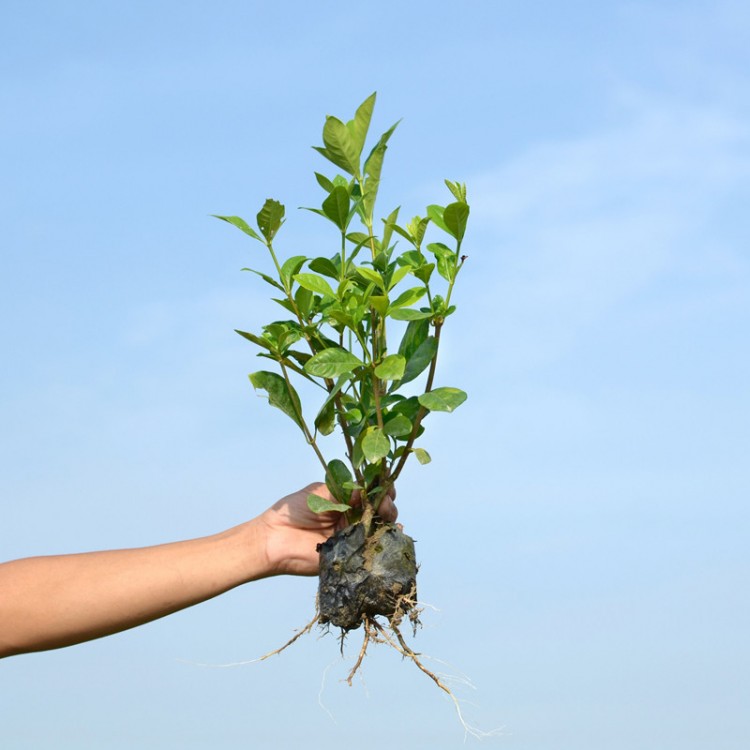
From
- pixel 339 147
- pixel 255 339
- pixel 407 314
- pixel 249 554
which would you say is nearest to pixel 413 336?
pixel 407 314

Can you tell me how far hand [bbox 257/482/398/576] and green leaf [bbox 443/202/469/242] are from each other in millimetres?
681

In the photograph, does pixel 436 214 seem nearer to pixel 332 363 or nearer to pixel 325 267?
pixel 325 267

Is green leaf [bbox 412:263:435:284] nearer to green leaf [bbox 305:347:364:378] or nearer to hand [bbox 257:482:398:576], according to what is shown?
green leaf [bbox 305:347:364:378]

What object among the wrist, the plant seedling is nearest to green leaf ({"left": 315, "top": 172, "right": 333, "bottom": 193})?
the plant seedling

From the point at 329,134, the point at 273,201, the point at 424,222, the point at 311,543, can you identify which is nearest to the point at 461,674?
the point at 311,543

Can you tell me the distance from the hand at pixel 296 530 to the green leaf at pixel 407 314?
50 cm

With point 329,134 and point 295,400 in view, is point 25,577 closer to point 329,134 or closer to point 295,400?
point 295,400

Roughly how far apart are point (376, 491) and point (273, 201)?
0.72m

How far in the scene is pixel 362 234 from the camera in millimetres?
1872

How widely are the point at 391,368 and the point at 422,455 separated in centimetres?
24

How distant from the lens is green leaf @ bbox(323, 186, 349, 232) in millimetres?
1690

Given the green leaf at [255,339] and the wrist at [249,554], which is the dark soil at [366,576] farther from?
the green leaf at [255,339]

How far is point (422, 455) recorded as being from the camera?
173cm

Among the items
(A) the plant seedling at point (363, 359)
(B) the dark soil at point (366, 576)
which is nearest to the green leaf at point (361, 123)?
(A) the plant seedling at point (363, 359)
